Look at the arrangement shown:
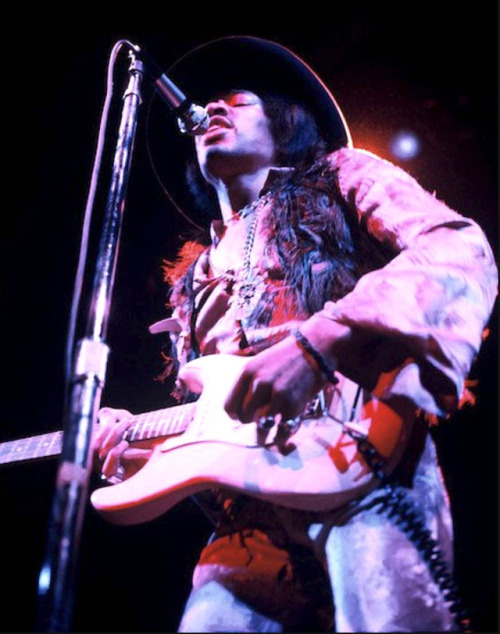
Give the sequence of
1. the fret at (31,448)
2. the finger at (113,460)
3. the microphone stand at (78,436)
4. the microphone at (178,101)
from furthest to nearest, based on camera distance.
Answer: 1. the fret at (31,448)
2. the finger at (113,460)
3. the microphone at (178,101)
4. the microphone stand at (78,436)

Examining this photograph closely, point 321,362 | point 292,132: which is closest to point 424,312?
point 321,362

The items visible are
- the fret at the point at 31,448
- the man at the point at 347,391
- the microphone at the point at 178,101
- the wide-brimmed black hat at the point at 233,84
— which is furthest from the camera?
the wide-brimmed black hat at the point at 233,84

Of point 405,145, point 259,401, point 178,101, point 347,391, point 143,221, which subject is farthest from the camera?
point 143,221

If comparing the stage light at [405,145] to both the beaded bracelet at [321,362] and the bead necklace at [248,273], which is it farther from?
the beaded bracelet at [321,362]

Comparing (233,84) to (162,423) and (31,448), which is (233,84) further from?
(31,448)

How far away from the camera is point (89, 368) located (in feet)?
4.29

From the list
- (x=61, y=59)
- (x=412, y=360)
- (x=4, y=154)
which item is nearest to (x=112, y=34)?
(x=61, y=59)

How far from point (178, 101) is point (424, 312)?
3.59 feet

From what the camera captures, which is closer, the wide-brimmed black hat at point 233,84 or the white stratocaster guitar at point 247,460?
the white stratocaster guitar at point 247,460

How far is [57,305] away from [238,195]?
1406 mm

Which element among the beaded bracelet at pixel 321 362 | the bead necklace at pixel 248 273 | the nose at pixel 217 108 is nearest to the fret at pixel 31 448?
the bead necklace at pixel 248 273

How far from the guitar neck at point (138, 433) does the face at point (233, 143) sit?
1038 millimetres

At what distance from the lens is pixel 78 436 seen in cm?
121

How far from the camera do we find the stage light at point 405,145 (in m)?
2.84
